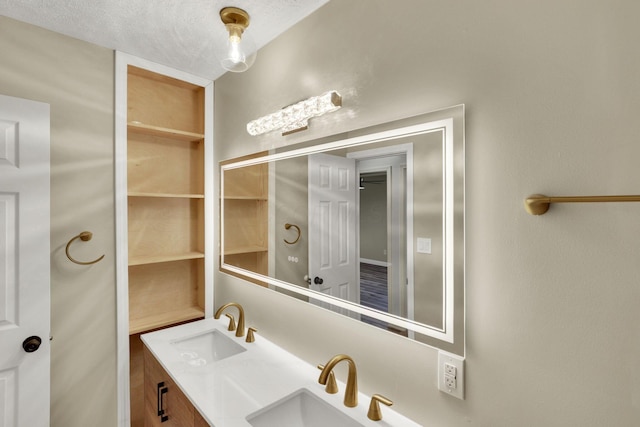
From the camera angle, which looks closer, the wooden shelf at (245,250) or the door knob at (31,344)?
the door knob at (31,344)

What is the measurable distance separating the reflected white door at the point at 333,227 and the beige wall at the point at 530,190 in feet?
0.66

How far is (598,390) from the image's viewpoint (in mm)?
657

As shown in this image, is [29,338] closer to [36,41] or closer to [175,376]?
[175,376]

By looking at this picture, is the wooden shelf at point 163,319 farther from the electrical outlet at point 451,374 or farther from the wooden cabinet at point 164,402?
the electrical outlet at point 451,374

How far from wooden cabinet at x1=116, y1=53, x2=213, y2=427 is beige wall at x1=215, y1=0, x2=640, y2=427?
1335 mm

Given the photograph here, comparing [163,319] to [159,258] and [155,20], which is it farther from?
[155,20]

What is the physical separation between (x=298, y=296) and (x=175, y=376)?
1.97 ft

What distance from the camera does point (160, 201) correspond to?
1953 mm

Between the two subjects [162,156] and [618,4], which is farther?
[162,156]

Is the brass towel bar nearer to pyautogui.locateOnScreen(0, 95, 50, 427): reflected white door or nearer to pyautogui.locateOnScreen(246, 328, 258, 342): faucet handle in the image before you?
pyautogui.locateOnScreen(246, 328, 258, 342): faucet handle

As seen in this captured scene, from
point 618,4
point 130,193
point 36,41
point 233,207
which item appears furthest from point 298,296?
point 36,41

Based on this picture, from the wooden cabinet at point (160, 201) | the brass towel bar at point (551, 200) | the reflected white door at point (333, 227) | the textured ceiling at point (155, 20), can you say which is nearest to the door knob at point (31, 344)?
the wooden cabinet at point (160, 201)

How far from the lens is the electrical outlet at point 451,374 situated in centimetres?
85

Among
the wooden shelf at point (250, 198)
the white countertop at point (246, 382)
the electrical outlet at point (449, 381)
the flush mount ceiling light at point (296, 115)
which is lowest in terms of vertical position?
the white countertop at point (246, 382)
